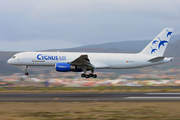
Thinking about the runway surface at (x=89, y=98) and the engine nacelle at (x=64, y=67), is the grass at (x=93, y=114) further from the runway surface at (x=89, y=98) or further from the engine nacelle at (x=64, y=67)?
the engine nacelle at (x=64, y=67)

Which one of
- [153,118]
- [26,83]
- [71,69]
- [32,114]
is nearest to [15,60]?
[26,83]

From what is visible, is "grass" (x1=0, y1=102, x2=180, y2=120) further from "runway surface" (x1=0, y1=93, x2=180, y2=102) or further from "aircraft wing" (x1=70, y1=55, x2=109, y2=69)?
"aircraft wing" (x1=70, y1=55, x2=109, y2=69)

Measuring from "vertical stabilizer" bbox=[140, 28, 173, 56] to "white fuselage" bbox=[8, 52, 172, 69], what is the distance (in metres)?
1.61

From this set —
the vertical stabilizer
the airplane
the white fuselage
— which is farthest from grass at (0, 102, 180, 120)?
the vertical stabilizer

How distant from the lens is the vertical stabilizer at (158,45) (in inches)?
1842

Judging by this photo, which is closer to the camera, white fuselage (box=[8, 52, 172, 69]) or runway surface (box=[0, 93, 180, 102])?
runway surface (box=[0, 93, 180, 102])

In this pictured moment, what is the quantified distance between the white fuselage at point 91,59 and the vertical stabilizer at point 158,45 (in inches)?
63.6

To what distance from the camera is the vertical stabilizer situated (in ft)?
153

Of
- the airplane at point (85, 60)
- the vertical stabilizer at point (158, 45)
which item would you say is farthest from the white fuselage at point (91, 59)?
the vertical stabilizer at point (158, 45)

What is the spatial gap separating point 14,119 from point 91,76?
98.8 feet

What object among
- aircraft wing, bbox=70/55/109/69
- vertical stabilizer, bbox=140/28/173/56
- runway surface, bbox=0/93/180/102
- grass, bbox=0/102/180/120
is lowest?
grass, bbox=0/102/180/120

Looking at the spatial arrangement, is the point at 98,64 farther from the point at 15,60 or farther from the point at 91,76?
the point at 15,60

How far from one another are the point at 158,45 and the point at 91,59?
12668mm

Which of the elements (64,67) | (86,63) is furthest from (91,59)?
(64,67)
